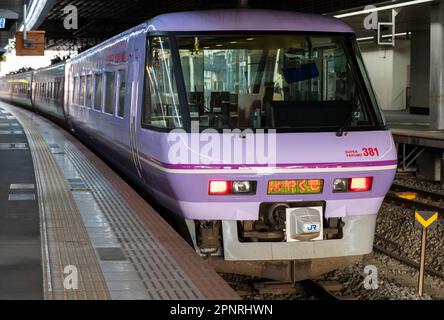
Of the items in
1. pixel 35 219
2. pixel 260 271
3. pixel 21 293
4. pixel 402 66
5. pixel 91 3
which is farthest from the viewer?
pixel 402 66

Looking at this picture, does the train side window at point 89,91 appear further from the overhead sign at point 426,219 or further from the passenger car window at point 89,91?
the overhead sign at point 426,219

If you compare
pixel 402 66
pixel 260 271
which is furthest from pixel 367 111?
pixel 402 66

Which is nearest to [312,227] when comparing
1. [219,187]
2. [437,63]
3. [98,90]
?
[219,187]

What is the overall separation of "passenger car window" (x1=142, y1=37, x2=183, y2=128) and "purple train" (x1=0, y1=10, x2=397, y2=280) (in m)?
0.02

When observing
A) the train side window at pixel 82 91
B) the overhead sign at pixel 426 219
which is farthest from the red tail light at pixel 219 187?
the train side window at pixel 82 91

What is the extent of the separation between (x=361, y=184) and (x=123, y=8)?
21.3 meters

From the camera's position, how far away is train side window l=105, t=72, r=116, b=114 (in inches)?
361

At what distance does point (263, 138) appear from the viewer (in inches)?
230

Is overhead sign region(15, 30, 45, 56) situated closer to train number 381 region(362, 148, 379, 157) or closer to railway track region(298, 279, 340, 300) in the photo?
railway track region(298, 279, 340, 300)

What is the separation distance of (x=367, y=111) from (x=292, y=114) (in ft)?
2.49

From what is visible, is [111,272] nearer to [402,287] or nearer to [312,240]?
[312,240]

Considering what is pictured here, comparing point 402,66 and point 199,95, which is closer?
point 199,95

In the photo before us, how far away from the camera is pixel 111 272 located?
5211 mm

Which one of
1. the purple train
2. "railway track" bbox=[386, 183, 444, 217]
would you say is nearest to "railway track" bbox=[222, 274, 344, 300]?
the purple train
